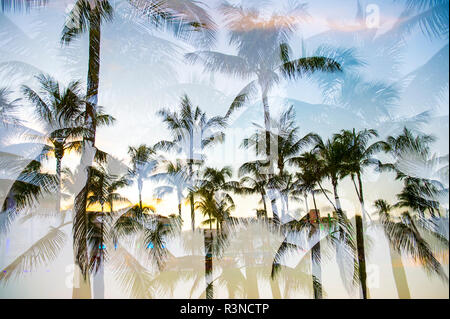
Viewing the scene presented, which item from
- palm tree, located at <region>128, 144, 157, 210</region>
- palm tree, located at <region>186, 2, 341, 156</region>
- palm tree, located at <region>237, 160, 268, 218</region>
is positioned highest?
palm tree, located at <region>186, 2, 341, 156</region>

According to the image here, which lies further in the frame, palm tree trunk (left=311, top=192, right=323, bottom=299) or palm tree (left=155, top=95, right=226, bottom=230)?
palm tree (left=155, top=95, right=226, bottom=230)

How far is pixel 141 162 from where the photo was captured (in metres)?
3.41

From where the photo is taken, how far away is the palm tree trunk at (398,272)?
3.02 metres

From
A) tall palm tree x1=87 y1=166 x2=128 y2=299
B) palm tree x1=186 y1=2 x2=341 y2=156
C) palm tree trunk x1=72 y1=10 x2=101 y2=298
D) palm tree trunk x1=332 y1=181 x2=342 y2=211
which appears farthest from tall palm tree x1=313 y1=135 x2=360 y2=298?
palm tree trunk x1=72 y1=10 x2=101 y2=298

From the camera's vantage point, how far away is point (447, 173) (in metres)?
3.04

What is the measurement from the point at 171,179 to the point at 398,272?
271cm

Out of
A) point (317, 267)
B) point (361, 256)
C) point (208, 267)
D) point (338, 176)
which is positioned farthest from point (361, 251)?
point (208, 267)

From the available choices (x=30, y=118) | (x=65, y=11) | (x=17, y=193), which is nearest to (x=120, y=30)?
(x=65, y=11)

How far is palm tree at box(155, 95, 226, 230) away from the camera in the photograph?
11.5ft

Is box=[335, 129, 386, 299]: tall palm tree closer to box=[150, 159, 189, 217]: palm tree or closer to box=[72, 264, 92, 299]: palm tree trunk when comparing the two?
box=[150, 159, 189, 217]: palm tree

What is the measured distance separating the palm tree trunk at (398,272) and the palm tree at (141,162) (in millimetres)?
2859

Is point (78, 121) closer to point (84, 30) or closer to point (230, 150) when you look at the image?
point (84, 30)

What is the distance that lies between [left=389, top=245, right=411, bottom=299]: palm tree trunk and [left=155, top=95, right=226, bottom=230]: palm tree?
2315mm

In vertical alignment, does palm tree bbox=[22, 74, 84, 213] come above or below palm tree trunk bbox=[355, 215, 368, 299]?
above
